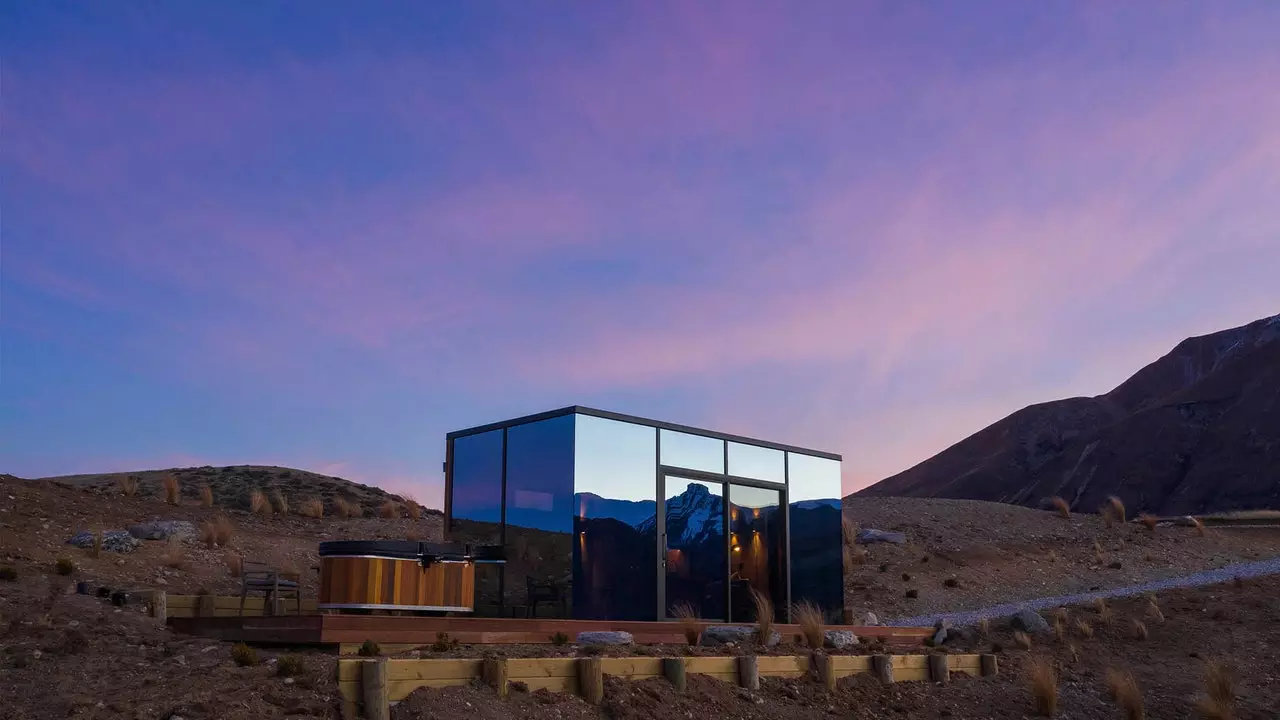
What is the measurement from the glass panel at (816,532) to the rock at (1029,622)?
2540 millimetres

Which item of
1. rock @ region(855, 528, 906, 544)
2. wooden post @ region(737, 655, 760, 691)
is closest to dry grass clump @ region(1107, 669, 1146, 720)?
wooden post @ region(737, 655, 760, 691)

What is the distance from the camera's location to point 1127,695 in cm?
1073

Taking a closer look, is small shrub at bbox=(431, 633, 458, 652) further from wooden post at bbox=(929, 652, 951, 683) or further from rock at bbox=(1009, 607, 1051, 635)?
rock at bbox=(1009, 607, 1051, 635)

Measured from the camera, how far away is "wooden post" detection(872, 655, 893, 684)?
10.2 m

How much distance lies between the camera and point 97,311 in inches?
653

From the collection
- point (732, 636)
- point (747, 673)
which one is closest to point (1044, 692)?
point (732, 636)

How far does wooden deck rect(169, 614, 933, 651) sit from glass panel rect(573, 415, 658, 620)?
1257mm

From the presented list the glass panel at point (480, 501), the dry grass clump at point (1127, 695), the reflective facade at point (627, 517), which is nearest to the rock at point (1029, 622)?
the reflective facade at point (627, 517)

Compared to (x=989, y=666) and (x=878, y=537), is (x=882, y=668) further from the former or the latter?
(x=878, y=537)

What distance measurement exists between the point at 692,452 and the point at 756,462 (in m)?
1.48

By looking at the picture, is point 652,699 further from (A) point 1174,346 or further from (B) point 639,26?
(A) point 1174,346

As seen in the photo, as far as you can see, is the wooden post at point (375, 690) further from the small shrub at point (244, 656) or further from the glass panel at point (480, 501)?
the glass panel at point (480, 501)

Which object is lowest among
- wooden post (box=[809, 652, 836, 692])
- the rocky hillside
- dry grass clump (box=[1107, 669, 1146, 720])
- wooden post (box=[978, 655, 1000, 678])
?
dry grass clump (box=[1107, 669, 1146, 720])

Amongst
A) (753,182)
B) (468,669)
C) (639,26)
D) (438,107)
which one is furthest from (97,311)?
(468,669)
